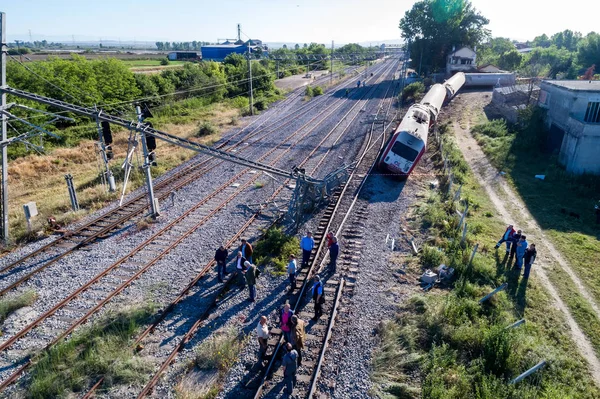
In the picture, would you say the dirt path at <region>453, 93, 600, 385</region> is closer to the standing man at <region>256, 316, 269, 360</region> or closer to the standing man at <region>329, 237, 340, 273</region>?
the standing man at <region>329, 237, 340, 273</region>

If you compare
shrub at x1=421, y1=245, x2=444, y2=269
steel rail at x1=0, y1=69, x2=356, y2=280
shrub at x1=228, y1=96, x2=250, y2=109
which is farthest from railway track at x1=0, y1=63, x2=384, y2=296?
shrub at x1=228, y1=96, x2=250, y2=109

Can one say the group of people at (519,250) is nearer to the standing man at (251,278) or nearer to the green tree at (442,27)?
the standing man at (251,278)

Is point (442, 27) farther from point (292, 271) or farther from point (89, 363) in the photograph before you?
point (89, 363)

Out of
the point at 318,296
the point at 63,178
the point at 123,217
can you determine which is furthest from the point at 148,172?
the point at 63,178

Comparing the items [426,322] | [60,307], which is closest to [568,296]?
[426,322]

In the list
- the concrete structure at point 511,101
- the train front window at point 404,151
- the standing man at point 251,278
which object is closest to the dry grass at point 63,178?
the standing man at point 251,278

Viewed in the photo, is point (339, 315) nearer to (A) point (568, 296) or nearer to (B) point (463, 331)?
(B) point (463, 331)
